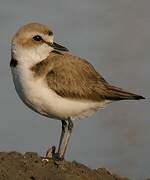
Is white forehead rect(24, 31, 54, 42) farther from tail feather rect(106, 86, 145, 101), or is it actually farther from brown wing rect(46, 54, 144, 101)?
tail feather rect(106, 86, 145, 101)

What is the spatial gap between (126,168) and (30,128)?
1726 mm

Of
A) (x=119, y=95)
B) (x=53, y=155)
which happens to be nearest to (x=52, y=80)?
(x=53, y=155)

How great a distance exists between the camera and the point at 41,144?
1543cm

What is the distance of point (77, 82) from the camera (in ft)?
45.1

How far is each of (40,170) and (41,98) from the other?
1.00m

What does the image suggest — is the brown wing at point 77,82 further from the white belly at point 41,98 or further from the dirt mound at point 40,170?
the dirt mound at point 40,170

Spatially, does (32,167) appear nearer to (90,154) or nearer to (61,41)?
(90,154)

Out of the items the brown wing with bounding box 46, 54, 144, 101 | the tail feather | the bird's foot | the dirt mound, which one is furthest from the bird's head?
the dirt mound

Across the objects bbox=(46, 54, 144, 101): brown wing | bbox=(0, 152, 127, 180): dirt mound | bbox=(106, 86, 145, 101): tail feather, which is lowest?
bbox=(0, 152, 127, 180): dirt mound

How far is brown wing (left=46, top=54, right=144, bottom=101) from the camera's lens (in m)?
13.5

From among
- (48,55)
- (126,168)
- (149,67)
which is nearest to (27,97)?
(48,55)

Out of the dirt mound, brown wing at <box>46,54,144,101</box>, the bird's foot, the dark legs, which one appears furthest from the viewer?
the dark legs

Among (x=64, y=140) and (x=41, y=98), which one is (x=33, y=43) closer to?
(x=41, y=98)

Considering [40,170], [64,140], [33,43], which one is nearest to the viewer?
[40,170]
